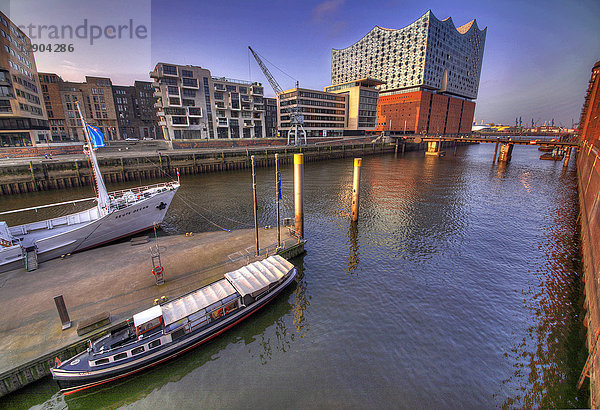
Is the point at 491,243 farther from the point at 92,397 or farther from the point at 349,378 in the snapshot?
the point at 92,397

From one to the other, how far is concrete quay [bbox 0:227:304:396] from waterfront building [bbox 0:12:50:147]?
8628 cm

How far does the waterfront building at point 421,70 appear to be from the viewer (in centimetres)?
14375

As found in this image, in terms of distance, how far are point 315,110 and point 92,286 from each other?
12031 cm

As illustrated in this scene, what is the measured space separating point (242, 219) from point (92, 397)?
23035mm

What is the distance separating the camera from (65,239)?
20844 mm

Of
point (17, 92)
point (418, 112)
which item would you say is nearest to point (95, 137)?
point (17, 92)

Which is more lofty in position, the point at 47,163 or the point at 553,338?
the point at 47,163

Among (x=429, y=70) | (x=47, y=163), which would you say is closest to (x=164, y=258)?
(x=47, y=163)

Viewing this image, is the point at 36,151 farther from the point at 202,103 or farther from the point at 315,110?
the point at 315,110

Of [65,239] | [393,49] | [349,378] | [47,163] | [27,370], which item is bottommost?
[349,378]

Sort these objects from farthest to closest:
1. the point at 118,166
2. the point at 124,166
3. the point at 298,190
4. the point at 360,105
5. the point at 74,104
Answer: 1. the point at 360,105
2. the point at 74,104
3. the point at 124,166
4. the point at 118,166
5. the point at 298,190

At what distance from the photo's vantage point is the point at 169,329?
41.7ft

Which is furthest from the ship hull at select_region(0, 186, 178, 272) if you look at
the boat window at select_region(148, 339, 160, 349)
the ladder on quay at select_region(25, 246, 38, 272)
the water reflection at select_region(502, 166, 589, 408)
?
the water reflection at select_region(502, 166, 589, 408)

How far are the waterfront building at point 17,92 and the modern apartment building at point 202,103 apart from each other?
34.6m
